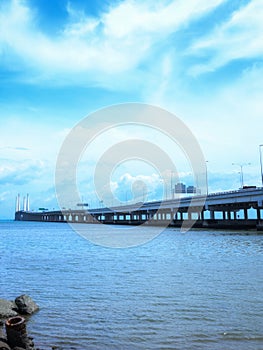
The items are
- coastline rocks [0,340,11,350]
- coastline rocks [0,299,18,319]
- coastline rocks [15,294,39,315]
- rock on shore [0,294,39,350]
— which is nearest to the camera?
coastline rocks [0,340,11,350]

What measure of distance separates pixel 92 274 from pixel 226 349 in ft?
50.6

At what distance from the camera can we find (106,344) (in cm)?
1194

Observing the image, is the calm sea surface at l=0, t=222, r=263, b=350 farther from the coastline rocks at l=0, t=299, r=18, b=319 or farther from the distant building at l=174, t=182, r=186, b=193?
the distant building at l=174, t=182, r=186, b=193

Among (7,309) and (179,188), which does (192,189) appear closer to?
(179,188)

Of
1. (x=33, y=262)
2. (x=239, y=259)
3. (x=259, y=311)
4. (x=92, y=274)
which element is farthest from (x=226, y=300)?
(x=33, y=262)

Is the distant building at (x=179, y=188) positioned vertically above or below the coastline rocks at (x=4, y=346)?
above

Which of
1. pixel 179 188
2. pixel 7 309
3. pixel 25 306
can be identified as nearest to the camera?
pixel 7 309

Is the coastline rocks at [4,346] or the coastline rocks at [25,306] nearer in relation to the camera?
the coastline rocks at [4,346]

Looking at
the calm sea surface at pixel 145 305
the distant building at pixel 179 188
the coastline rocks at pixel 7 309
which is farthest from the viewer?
the distant building at pixel 179 188

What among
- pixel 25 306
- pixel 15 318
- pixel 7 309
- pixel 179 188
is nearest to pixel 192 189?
pixel 179 188

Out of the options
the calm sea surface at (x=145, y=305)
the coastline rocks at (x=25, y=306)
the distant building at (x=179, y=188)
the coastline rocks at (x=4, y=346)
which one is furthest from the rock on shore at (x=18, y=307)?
the distant building at (x=179, y=188)

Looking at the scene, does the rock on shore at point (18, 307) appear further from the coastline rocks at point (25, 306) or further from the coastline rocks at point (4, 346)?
the coastline rocks at point (4, 346)

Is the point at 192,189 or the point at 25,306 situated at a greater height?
the point at 192,189

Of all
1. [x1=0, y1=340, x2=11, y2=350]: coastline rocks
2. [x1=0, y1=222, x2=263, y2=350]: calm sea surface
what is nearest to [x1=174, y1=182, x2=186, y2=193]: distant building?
[x1=0, y1=222, x2=263, y2=350]: calm sea surface
